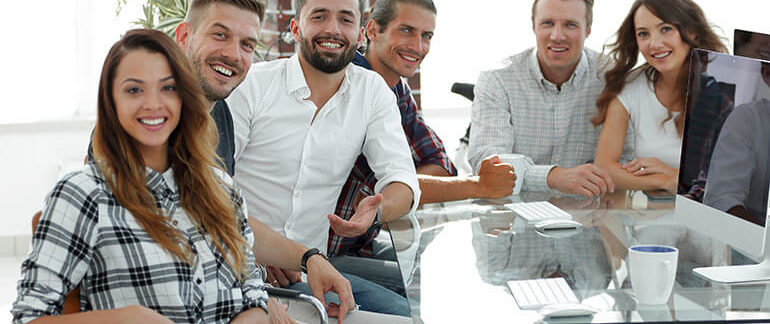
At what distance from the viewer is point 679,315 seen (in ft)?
4.63

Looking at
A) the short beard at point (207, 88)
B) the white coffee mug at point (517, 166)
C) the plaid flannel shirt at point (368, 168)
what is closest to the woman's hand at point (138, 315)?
the short beard at point (207, 88)

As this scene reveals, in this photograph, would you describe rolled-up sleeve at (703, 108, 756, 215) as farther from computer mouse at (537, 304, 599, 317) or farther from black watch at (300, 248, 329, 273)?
black watch at (300, 248, 329, 273)

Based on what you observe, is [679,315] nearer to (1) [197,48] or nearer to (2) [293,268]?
(2) [293,268]

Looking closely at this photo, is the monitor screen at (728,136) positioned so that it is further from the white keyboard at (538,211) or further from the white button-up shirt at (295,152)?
the white button-up shirt at (295,152)

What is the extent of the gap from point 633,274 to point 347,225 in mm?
730

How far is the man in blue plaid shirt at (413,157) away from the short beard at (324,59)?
0.97 feet

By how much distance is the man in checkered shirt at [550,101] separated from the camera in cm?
280

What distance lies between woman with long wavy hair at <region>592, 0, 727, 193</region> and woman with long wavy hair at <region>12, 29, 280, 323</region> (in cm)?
143

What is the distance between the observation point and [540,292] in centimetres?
152

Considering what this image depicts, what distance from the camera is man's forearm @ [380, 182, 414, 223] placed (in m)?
2.16

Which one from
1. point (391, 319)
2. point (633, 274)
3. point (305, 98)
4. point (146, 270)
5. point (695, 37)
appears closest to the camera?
point (146, 270)

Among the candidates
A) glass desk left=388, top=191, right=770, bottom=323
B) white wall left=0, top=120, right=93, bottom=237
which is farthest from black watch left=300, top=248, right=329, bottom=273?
white wall left=0, top=120, right=93, bottom=237

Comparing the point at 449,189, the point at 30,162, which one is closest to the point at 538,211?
the point at 449,189

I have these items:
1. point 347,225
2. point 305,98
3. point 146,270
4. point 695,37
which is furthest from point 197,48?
point 695,37
